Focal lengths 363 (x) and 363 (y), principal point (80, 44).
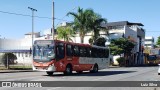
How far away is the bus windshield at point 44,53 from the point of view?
1131 inches

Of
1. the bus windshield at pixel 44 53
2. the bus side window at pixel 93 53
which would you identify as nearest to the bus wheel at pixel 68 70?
the bus windshield at pixel 44 53

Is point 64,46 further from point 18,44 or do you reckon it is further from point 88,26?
point 18,44

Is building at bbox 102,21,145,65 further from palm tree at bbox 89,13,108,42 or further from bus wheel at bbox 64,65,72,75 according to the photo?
bus wheel at bbox 64,65,72,75

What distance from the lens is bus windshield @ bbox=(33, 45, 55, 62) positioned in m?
28.7

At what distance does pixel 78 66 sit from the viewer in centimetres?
3297

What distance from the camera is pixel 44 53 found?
94.7 ft

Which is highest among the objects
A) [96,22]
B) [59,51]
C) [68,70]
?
[96,22]

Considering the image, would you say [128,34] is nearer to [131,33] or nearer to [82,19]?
[131,33]

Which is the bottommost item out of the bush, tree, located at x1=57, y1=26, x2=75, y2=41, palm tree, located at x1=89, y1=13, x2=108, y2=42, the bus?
the bush

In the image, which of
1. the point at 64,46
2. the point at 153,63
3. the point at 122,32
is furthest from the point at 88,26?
the point at 64,46

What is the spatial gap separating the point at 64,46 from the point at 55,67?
220cm

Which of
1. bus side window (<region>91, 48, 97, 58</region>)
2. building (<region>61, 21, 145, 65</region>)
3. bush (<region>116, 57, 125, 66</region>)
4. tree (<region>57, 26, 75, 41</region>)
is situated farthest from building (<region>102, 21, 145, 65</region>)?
bus side window (<region>91, 48, 97, 58</region>)

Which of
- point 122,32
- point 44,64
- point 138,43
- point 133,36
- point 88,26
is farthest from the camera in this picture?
point 138,43

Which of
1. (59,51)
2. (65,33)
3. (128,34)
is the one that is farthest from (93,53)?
(128,34)
